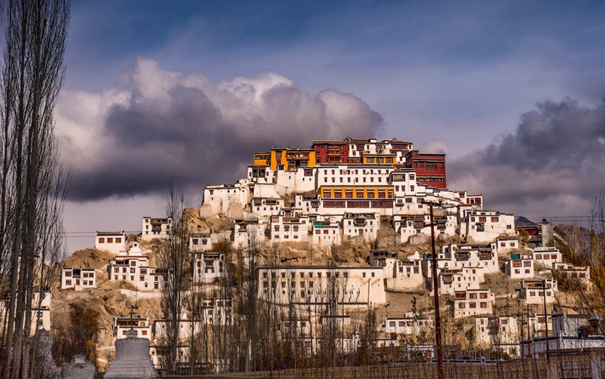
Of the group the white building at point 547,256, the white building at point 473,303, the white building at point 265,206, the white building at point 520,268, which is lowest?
the white building at point 473,303

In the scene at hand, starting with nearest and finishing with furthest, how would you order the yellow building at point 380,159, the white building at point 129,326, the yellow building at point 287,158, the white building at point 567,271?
the white building at point 129,326 → the white building at point 567,271 → the yellow building at point 380,159 → the yellow building at point 287,158

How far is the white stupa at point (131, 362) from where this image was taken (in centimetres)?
1153

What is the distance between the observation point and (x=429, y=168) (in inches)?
3797

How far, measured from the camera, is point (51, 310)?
62375 millimetres

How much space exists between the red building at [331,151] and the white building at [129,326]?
41.0 meters

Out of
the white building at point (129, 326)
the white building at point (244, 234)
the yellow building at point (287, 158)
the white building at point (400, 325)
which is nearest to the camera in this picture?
the white building at point (129, 326)

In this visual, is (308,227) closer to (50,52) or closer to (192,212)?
(192,212)

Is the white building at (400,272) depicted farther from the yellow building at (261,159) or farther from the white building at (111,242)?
the white building at (111,242)

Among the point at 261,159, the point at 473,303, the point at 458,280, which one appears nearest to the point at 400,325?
the point at 473,303

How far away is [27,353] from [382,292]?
186 feet

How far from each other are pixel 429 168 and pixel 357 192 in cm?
1229

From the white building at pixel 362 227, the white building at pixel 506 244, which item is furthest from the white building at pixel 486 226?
the white building at pixel 362 227

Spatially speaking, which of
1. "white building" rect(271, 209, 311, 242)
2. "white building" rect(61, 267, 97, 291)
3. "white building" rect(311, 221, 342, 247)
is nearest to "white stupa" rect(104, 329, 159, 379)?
"white building" rect(61, 267, 97, 291)

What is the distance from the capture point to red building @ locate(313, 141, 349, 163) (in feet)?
321
